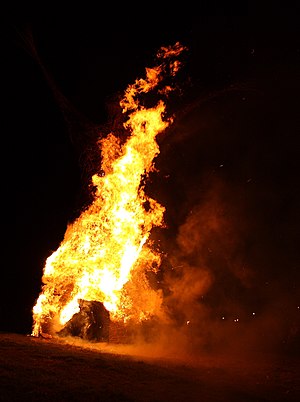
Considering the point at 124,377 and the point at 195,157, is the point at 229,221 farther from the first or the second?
the point at 124,377

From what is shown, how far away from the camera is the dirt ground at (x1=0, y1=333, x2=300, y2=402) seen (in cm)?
455

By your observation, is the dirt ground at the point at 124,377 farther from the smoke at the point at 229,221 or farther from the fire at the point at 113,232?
the smoke at the point at 229,221

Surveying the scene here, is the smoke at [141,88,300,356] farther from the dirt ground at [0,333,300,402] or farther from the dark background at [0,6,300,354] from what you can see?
the dirt ground at [0,333,300,402]

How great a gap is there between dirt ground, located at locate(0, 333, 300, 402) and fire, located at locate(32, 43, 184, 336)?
1519mm

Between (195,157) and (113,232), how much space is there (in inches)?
153

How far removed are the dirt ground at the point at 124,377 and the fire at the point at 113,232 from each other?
4.98 feet

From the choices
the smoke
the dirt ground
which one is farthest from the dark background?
the dirt ground

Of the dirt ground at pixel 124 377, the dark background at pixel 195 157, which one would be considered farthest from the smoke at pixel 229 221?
the dirt ground at pixel 124 377

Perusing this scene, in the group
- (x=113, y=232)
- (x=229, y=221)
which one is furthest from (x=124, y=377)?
(x=229, y=221)

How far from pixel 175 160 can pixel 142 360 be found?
6.38 metres

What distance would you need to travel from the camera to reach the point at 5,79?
33.0 ft

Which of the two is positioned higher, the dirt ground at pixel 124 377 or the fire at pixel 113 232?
the fire at pixel 113 232

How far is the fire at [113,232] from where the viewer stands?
9164 mm

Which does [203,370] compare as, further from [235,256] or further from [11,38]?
[11,38]
